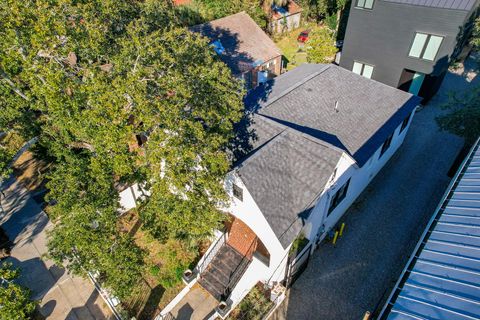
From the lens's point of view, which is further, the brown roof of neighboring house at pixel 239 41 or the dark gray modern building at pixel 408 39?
the brown roof of neighboring house at pixel 239 41

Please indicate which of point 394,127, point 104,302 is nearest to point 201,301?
point 104,302

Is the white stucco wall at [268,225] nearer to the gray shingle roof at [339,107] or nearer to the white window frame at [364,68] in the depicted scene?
the gray shingle roof at [339,107]

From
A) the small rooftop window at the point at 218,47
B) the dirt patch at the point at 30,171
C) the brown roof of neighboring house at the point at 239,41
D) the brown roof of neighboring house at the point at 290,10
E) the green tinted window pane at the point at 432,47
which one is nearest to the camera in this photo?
the dirt patch at the point at 30,171

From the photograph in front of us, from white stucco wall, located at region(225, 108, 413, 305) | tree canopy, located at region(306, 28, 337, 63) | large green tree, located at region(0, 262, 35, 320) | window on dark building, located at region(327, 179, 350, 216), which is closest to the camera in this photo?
large green tree, located at region(0, 262, 35, 320)

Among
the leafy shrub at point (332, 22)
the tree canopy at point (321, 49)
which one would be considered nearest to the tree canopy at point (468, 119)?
the tree canopy at point (321, 49)

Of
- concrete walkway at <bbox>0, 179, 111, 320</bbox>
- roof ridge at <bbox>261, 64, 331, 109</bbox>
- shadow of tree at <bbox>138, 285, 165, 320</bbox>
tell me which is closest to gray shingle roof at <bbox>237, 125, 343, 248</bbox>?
roof ridge at <bbox>261, 64, 331, 109</bbox>

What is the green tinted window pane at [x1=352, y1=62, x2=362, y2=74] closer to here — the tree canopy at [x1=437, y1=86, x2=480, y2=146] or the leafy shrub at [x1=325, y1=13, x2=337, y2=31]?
the tree canopy at [x1=437, y1=86, x2=480, y2=146]

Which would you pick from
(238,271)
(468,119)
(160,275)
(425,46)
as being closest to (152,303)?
(160,275)
